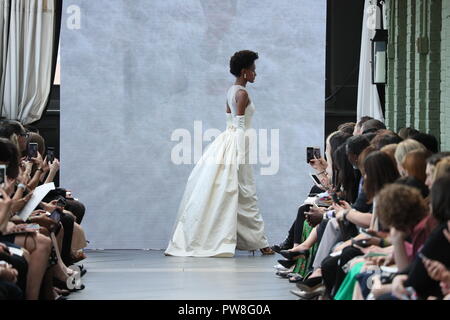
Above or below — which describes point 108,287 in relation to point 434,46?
below

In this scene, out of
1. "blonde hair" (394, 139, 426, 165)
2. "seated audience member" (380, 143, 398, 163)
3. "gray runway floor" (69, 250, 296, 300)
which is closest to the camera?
"blonde hair" (394, 139, 426, 165)

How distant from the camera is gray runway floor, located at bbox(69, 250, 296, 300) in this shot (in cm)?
772

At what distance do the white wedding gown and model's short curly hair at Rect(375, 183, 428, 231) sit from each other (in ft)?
17.5

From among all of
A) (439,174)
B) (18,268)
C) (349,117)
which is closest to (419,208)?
(439,174)

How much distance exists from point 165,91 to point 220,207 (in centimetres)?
121

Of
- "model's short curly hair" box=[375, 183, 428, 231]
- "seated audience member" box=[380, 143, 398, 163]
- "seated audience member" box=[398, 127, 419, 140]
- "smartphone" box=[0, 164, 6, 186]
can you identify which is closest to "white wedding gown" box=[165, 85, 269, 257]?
"seated audience member" box=[398, 127, 419, 140]

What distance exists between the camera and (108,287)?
26.8ft

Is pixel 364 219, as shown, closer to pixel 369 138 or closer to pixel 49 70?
pixel 369 138

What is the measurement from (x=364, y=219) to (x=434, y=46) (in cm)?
327

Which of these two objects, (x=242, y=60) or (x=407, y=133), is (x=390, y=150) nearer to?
(x=407, y=133)

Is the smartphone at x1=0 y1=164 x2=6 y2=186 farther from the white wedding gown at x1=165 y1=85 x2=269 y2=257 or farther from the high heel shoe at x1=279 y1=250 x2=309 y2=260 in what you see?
the white wedding gown at x1=165 y1=85 x2=269 y2=257

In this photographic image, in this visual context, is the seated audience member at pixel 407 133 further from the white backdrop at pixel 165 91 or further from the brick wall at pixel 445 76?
the white backdrop at pixel 165 91

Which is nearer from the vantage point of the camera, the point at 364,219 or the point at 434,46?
the point at 364,219

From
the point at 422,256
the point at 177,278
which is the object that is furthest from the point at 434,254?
the point at 177,278
